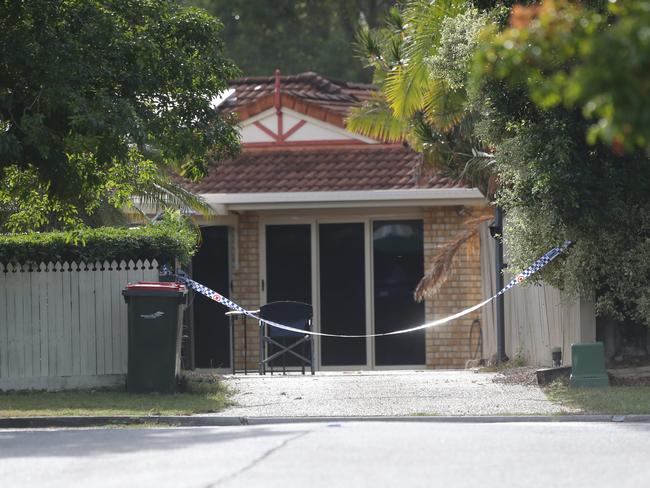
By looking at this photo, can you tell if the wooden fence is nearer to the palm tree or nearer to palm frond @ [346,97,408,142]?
the palm tree

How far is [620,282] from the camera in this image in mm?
14070

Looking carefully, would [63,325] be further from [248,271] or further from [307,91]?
[307,91]

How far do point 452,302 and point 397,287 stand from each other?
106 cm

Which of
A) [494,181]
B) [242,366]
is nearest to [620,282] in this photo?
[494,181]

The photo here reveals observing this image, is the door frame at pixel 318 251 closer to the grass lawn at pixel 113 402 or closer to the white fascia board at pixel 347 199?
the white fascia board at pixel 347 199

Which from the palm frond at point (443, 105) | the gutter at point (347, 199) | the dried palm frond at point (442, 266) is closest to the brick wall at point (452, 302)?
the gutter at point (347, 199)

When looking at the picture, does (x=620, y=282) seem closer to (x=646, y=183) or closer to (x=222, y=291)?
(x=646, y=183)

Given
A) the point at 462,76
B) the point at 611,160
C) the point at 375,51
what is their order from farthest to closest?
the point at 375,51 < the point at 462,76 < the point at 611,160

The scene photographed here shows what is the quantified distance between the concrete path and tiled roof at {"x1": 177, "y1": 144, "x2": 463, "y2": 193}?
20.3 feet

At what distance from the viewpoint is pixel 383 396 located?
13742 mm

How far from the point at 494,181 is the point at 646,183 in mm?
4730

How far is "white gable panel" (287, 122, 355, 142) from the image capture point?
23.3 metres

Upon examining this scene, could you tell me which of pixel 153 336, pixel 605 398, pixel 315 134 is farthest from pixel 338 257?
pixel 605 398

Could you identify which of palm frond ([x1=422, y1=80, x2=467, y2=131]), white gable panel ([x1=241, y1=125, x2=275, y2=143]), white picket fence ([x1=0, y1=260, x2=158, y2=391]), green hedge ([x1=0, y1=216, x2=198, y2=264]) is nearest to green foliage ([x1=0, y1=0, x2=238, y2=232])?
green hedge ([x1=0, y1=216, x2=198, y2=264])
